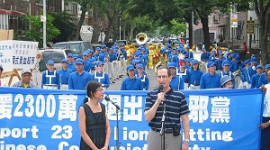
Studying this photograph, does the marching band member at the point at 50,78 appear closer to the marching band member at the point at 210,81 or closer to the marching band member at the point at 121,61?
the marching band member at the point at 210,81

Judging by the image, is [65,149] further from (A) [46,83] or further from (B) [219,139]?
(A) [46,83]

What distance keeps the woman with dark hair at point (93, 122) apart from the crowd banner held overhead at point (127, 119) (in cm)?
279

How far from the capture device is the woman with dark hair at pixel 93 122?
260 inches

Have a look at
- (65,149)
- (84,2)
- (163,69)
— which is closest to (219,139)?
(65,149)

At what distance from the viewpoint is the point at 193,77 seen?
15039mm

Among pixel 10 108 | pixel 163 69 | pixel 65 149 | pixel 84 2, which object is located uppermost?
pixel 84 2

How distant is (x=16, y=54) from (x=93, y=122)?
9367 millimetres

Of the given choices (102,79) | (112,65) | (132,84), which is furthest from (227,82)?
(112,65)

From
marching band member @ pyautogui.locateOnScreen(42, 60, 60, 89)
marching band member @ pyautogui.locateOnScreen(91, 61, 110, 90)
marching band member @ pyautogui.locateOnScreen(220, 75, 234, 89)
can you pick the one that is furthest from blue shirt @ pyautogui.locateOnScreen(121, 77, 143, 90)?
marching band member @ pyautogui.locateOnScreen(220, 75, 234, 89)

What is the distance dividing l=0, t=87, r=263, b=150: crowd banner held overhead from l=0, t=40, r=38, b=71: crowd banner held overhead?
5.56m

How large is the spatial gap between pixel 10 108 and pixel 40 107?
19.1 inches

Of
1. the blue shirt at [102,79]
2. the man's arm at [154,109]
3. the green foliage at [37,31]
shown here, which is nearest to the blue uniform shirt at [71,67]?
the blue shirt at [102,79]

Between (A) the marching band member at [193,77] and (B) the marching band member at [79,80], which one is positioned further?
(A) the marching band member at [193,77]

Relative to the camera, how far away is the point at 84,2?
5081cm
